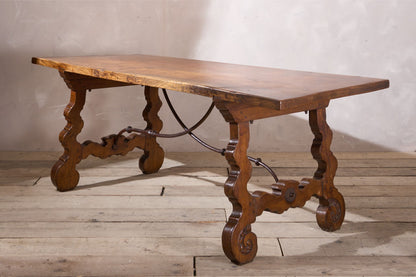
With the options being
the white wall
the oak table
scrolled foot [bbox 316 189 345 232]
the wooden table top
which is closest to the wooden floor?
scrolled foot [bbox 316 189 345 232]

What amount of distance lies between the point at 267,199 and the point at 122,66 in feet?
3.48

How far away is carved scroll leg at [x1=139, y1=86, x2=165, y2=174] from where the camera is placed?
12.1 ft

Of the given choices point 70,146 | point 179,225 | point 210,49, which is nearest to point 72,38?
point 210,49

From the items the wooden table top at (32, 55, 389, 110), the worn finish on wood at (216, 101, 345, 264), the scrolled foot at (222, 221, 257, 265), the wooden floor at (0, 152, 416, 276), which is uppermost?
the wooden table top at (32, 55, 389, 110)

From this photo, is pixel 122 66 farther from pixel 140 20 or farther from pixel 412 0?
pixel 412 0

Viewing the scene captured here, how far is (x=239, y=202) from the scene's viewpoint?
241 centimetres

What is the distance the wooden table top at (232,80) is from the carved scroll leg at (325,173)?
15 cm

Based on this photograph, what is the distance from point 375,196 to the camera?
3.34m

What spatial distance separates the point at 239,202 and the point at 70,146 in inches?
54.6

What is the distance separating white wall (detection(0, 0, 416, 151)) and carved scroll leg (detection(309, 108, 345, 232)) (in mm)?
1675

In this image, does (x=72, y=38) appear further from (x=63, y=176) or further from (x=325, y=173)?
(x=325, y=173)

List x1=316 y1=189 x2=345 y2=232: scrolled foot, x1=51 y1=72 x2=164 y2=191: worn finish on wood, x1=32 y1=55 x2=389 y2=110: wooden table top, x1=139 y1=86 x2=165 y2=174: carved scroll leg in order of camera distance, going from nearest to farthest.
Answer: x1=32 y1=55 x2=389 y2=110: wooden table top < x1=316 y1=189 x2=345 y2=232: scrolled foot < x1=51 y1=72 x2=164 y2=191: worn finish on wood < x1=139 y1=86 x2=165 y2=174: carved scroll leg

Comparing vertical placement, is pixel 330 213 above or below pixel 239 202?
below

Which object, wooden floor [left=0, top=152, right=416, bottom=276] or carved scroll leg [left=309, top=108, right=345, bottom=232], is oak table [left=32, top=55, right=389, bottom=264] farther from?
wooden floor [left=0, top=152, right=416, bottom=276]
